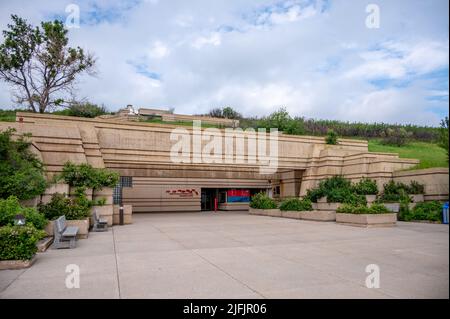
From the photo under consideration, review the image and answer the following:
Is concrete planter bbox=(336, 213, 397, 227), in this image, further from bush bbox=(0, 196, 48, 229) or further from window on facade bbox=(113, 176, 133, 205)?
window on facade bbox=(113, 176, 133, 205)

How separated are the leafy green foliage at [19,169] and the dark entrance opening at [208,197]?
76.4ft

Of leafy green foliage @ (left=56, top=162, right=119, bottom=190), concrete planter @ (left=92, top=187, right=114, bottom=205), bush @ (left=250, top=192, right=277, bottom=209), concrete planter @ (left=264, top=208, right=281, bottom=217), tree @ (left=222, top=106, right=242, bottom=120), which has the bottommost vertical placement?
concrete planter @ (left=264, top=208, right=281, bottom=217)

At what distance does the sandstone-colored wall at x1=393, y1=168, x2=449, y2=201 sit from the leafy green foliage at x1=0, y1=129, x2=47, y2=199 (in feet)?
57.4

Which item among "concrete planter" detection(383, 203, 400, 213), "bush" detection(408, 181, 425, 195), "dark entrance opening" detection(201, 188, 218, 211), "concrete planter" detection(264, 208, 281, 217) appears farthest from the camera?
"dark entrance opening" detection(201, 188, 218, 211)

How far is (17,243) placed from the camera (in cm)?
732

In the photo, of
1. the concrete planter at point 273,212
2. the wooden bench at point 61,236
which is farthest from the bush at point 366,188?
the wooden bench at point 61,236

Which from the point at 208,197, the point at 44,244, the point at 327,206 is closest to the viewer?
the point at 44,244

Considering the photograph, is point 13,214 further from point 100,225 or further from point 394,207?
point 394,207

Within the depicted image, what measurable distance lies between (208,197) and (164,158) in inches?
652

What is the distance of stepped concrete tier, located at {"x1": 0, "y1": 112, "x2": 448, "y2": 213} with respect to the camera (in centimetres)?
1573

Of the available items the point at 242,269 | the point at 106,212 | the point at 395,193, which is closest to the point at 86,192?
the point at 106,212

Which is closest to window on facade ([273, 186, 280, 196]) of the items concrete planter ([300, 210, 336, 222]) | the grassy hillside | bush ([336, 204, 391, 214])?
the grassy hillside
